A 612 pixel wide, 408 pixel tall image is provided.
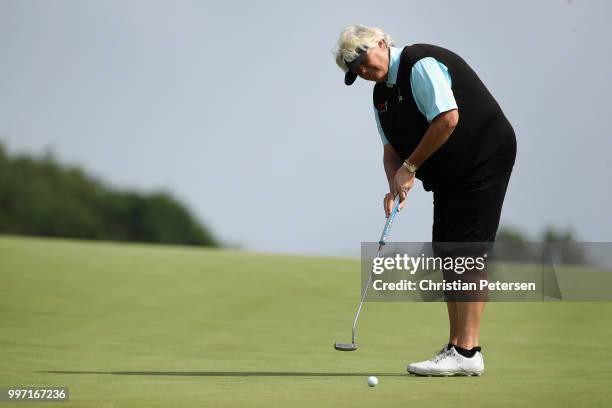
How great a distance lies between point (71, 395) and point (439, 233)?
201 cm

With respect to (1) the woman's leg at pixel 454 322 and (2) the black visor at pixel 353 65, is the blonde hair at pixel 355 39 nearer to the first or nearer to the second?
(2) the black visor at pixel 353 65

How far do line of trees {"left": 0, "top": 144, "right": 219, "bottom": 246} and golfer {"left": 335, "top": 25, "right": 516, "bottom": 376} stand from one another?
56.3 meters

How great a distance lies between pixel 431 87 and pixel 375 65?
0.34 metres

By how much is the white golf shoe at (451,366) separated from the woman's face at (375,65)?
4.62 feet

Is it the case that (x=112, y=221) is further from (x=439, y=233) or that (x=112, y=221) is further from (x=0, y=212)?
(x=439, y=233)

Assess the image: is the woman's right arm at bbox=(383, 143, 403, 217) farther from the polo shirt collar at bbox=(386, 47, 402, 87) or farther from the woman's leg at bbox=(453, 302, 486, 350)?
the woman's leg at bbox=(453, 302, 486, 350)

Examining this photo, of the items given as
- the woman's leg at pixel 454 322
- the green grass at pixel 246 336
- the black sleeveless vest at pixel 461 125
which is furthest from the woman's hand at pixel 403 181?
the green grass at pixel 246 336

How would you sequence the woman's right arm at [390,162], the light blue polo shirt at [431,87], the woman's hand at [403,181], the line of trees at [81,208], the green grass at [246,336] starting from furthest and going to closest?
the line of trees at [81,208] → the woman's right arm at [390,162] → the woman's hand at [403,181] → the light blue polo shirt at [431,87] → the green grass at [246,336]

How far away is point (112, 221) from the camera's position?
65.1 metres

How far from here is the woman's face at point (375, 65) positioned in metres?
5.28

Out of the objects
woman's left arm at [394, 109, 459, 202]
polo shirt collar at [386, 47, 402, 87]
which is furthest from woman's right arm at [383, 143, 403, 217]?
polo shirt collar at [386, 47, 402, 87]

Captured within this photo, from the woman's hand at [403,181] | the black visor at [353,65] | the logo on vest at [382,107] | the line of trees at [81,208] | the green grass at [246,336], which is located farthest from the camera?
the line of trees at [81,208]

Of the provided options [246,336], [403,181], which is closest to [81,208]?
[246,336]

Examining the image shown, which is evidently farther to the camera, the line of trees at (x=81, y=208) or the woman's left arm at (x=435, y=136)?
the line of trees at (x=81, y=208)
